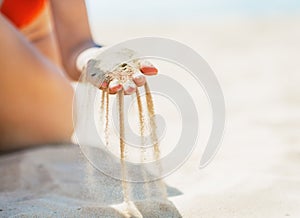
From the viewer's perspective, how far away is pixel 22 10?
101 inches


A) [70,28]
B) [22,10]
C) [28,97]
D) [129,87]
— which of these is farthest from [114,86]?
[22,10]

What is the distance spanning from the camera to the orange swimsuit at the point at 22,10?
8.38 feet

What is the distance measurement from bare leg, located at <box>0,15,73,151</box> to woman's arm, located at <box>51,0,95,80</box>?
0.24 m

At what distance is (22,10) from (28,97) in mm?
590

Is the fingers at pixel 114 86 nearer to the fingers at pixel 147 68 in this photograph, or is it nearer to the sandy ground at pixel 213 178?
the fingers at pixel 147 68

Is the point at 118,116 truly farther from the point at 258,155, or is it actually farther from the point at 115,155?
A: the point at 258,155

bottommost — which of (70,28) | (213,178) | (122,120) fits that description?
(213,178)

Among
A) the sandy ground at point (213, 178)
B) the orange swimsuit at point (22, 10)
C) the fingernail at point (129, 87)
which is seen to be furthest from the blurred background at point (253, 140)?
the orange swimsuit at point (22, 10)

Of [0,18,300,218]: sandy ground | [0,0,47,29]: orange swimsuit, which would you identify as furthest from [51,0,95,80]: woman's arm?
[0,0,47,29]: orange swimsuit

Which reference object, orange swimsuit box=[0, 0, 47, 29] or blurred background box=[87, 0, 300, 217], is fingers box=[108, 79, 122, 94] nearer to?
blurred background box=[87, 0, 300, 217]

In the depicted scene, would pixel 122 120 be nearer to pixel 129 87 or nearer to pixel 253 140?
pixel 129 87

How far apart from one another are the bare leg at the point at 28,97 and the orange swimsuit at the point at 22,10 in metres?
0.40

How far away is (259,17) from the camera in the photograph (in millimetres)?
8727

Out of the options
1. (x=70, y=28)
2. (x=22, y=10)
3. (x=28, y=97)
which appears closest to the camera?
(x=70, y=28)
